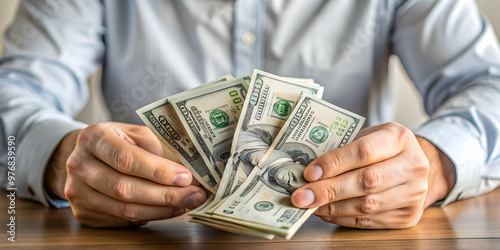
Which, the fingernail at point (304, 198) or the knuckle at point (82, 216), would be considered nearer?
the fingernail at point (304, 198)

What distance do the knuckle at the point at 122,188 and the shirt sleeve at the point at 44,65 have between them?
36 centimetres

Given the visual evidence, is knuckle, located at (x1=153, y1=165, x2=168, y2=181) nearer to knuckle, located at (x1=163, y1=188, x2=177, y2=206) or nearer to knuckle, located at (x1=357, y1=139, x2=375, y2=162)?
knuckle, located at (x1=163, y1=188, x2=177, y2=206)

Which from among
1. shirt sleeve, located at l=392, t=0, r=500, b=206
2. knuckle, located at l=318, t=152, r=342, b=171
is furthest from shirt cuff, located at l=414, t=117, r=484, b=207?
knuckle, located at l=318, t=152, r=342, b=171

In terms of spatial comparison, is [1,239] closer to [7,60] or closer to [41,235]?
[41,235]

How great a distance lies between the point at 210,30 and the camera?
1335mm

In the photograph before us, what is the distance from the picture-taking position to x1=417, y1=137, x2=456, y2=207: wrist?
0.84m

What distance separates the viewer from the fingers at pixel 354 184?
617 millimetres

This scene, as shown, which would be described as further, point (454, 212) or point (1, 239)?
point (454, 212)

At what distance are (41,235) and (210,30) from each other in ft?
2.70

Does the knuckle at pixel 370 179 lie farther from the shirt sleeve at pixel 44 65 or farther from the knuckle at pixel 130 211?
the shirt sleeve at pixel 44 65

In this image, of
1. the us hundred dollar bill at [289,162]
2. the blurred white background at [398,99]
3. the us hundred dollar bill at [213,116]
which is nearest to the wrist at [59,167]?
the us hundred dollar bill at [213,116]

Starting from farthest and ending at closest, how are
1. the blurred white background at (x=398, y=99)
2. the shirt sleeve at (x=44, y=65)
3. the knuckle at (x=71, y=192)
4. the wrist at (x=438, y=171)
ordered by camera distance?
1. the blurred white background at (x=398, y=99)
2. the shirt sleeve at (x=44, y=65)
3. the wrist at (x=438, y=171)
4. the knuckle at (x=71, y=192)

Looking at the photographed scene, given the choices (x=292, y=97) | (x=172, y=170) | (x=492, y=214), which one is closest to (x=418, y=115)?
(x=492, y=214)

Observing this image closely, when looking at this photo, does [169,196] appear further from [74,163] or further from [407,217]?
[407,217]
